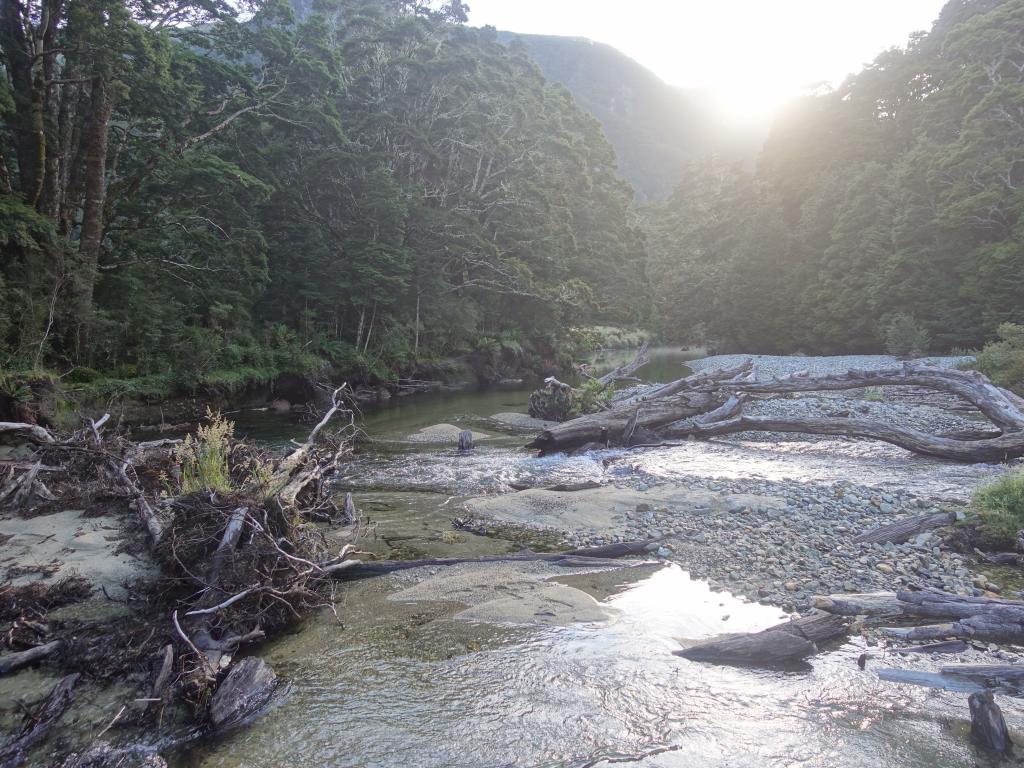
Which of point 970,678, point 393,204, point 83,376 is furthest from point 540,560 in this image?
point 393,204

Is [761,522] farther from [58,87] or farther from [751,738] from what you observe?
[58,87]

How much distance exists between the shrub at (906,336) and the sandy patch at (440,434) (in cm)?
2683

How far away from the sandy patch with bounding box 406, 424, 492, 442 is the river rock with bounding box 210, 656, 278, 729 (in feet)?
34.0

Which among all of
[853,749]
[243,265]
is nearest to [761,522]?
[853,749]

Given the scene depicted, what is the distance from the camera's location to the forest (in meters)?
14.1

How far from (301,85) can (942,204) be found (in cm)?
3094

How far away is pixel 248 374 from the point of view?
19.0 m

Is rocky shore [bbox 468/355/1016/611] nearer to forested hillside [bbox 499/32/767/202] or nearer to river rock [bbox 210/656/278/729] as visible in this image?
river rock [bbox 210/656/278/729]

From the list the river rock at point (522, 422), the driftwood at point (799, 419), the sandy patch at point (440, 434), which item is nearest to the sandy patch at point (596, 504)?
the driftwood at point (799, 419)

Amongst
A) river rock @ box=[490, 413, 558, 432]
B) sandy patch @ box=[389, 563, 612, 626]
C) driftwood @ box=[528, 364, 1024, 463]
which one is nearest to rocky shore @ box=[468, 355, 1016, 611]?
driftwood @ box=[528, 364, 1024, 463]

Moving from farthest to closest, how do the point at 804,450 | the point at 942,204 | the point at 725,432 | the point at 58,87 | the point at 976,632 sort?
the point at 942,204
the point at 58,87
the point at 725,432
the point at 804,450
the point at 976,632

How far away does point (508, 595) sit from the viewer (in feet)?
18.1

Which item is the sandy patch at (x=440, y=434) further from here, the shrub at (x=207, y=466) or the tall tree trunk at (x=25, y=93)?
the tall tree trunk at (x=25, y=93)

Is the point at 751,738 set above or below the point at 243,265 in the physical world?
below
